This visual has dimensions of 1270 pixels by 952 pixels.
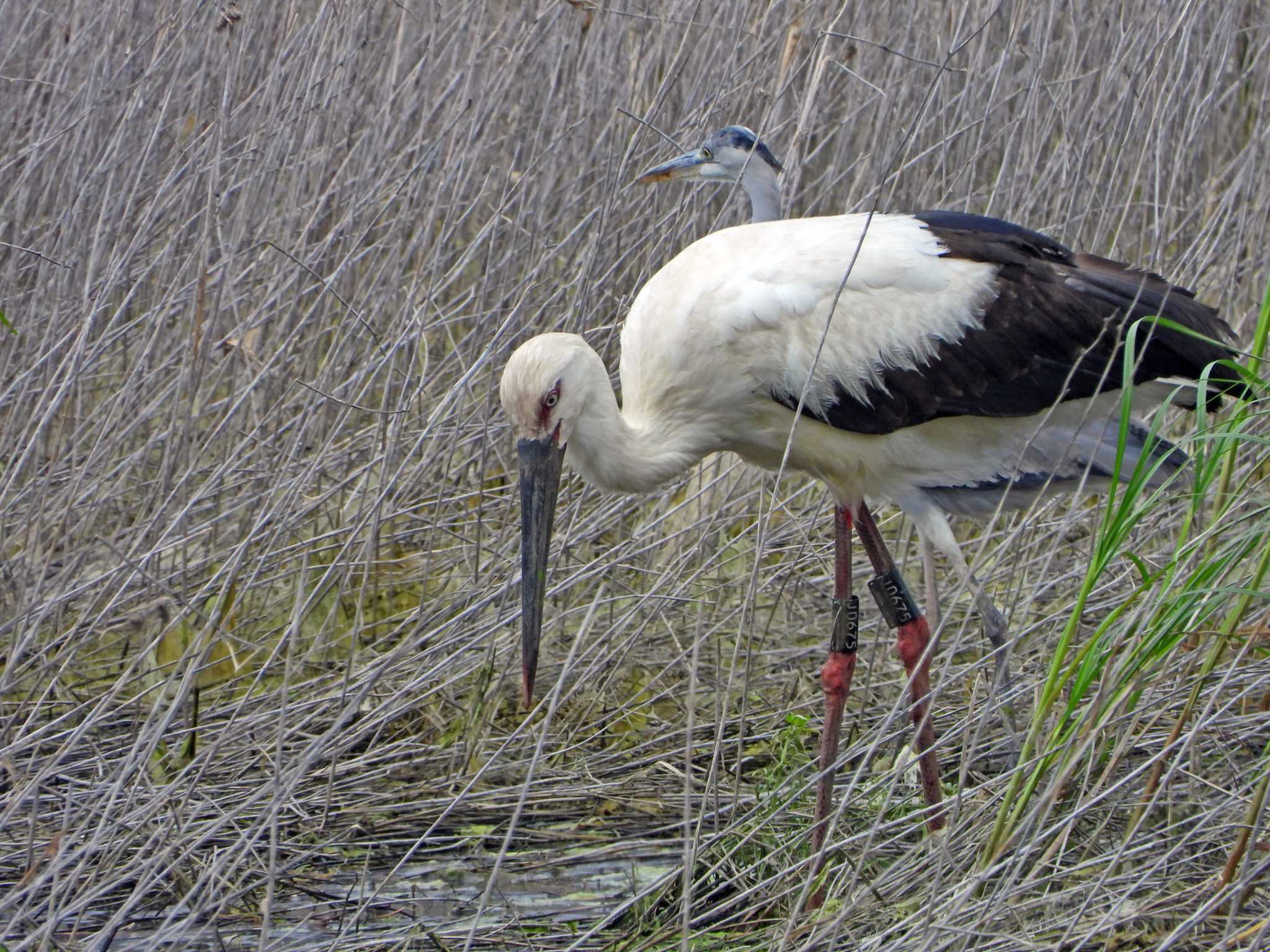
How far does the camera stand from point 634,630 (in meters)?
3.87

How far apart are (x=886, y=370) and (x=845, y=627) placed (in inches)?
24.3

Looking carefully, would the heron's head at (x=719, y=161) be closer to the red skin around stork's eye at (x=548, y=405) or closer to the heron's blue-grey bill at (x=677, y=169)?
the heron's blue-grey bill at (x=677, y=169)

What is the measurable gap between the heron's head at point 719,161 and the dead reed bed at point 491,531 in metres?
0.12

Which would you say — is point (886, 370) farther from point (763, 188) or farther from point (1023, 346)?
point (763, 188)

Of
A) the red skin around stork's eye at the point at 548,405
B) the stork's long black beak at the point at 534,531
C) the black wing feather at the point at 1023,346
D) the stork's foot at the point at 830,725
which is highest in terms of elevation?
the black wing feather at the point at 1023,346

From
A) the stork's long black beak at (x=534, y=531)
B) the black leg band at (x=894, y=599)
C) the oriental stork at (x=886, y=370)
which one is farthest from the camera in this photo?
the black leg band at (x=894, y=599)

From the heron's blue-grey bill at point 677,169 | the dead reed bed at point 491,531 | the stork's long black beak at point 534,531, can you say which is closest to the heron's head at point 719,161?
the heron's blue-grey bill at point 677,169

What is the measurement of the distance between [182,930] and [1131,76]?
303cm

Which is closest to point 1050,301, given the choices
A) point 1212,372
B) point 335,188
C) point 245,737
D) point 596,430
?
point 1212,372

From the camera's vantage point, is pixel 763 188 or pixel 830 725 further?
pixel 763 188

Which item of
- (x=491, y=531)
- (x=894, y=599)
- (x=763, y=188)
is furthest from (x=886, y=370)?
(x=491, y=531)

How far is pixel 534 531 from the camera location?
122 inches

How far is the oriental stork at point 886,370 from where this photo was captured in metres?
3.37

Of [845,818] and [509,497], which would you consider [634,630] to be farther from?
[845,818]
